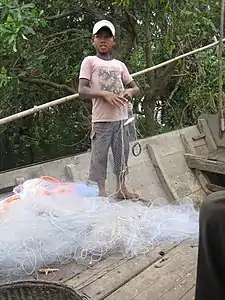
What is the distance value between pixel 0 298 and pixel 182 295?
0.75m

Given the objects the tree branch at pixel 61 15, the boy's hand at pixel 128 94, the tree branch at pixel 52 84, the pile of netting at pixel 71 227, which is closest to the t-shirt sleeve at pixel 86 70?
the boy's hand at pixel 128 94

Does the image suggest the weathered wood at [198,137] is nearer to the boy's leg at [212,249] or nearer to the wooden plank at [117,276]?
the wooden plank at [117,276]

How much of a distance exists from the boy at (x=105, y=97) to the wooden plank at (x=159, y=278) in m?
0.85

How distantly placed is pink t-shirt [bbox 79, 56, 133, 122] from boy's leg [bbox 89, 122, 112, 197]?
0.06 metres

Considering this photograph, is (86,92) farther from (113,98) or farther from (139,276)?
(139,276)

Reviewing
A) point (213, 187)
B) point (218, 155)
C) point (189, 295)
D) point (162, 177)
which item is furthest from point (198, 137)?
point (189, 295)

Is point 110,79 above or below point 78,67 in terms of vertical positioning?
below

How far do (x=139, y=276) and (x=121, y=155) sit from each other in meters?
1.10

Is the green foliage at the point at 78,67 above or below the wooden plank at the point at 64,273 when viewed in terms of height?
above

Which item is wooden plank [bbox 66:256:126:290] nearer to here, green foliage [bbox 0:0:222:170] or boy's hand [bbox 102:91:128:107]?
boy's hand [bbox 102:91:128:107]

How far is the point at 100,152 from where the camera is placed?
9.66 feet

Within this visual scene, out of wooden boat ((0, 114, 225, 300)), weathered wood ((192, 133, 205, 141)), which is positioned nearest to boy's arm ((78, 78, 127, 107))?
wooden boat ((0, 114, 225, 300))

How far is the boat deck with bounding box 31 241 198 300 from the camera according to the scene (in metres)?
1.91

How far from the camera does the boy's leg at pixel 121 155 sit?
115 inches
